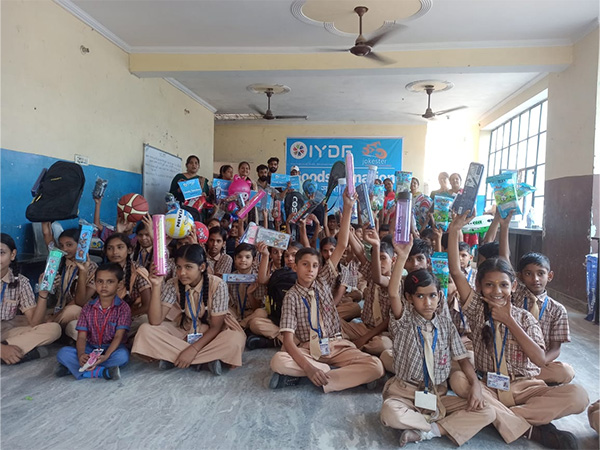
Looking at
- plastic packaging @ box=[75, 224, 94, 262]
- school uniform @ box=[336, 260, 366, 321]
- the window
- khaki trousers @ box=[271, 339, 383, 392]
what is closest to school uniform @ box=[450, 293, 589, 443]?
khaki trousers @ box=[271, 339, 383, 392]

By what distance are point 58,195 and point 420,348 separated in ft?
9.74

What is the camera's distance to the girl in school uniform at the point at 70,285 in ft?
9.11

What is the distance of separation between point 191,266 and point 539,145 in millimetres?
6012

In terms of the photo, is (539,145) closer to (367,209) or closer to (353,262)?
(353,262)

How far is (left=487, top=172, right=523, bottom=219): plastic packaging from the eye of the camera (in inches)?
86.4

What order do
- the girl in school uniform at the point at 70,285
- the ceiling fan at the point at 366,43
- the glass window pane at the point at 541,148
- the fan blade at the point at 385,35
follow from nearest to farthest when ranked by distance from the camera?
1. the girl in school uniform at the point at 70,285
2. the ceiling fan at the point at 366,43
3. the fan blade at the point at 385,35
4. the glass window pane at the point at 541,148

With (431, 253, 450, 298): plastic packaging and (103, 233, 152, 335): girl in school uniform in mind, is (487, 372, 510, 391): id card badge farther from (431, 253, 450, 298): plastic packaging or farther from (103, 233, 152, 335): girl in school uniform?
(103, 233, 152, 335): girl in school uniform

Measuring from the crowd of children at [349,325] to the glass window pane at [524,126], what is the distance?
458 cm

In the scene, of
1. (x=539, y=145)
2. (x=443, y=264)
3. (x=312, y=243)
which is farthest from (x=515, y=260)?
Result: (x=443, y=264)

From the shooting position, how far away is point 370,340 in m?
2.69

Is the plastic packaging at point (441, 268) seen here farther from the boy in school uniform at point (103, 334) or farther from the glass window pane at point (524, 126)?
the glass window pane at point (524, 126)

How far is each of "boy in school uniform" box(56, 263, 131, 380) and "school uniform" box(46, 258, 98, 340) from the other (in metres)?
0.42

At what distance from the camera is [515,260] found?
5.93m

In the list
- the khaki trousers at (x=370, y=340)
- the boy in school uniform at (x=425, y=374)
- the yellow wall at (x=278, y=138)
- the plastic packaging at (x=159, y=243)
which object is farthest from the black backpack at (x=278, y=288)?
the yellow wall at (x=278, y=138)
